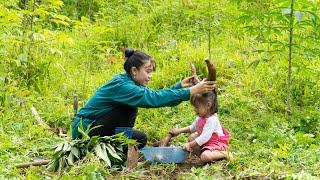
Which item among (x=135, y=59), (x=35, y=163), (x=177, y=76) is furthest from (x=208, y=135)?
(x=177, y=76)

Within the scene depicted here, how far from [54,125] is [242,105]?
84.0 inches

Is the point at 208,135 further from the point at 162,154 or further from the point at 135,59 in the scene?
the point at 135,59

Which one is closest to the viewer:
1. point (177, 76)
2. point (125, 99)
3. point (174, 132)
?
point (125, 99)

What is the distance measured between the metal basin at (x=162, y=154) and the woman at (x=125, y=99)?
0.26 metres

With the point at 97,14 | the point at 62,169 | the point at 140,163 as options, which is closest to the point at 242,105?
the point at 140,163

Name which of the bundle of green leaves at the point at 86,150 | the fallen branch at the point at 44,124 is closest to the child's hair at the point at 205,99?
the bundle of green leaves at the point at 86,150

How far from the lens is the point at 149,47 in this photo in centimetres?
831

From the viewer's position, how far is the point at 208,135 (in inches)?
199

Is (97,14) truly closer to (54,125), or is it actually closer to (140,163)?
(54,125)

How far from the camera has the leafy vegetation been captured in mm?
4902

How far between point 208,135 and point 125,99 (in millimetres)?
794

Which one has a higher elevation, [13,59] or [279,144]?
[13,59]

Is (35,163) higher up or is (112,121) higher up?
(112,121)

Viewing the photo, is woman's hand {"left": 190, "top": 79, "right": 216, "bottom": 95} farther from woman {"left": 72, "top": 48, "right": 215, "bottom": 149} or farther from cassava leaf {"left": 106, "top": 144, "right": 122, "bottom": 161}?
cassava leaf {"left": 106, "top": 144, "right": 122, "bottom": 161}
